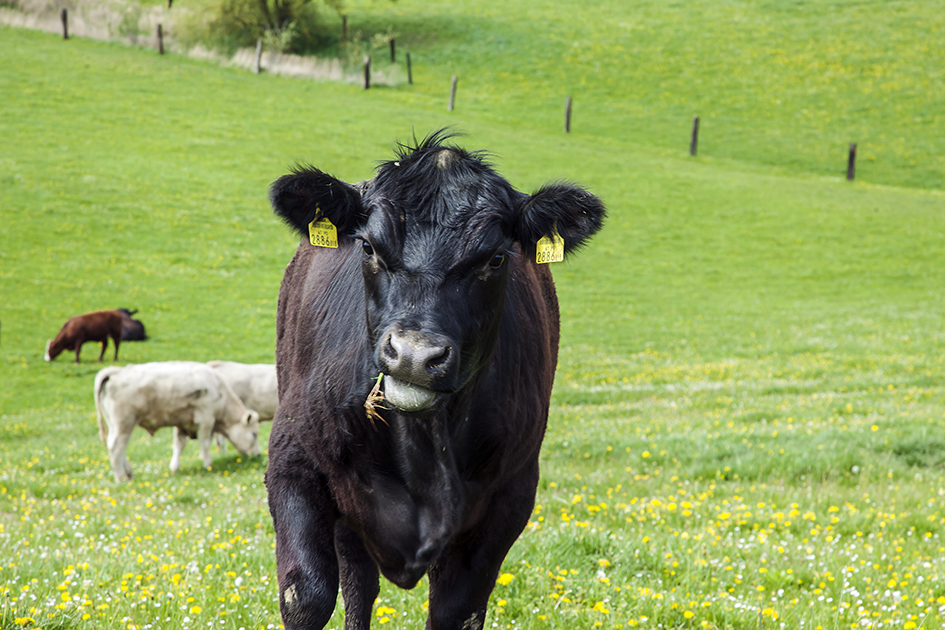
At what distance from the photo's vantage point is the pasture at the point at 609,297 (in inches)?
205

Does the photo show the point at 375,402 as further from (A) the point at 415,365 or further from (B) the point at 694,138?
(B) the point at 694,138

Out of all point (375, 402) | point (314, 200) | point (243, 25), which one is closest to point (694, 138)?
point (243, 25)

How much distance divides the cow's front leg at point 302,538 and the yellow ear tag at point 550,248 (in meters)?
1.48

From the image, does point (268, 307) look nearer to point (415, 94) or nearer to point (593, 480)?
point (593, 480)

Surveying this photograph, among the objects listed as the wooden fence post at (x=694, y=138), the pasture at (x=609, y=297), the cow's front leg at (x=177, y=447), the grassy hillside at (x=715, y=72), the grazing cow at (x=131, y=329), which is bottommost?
the grazing cow at (x=131, y=329)

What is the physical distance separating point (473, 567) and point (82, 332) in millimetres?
19307

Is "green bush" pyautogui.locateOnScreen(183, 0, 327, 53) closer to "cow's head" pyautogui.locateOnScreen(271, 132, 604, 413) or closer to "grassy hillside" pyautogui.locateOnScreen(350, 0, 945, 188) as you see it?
"grassy hillside" pyautogui.locateOnScreen(350, 0, 945, 188)

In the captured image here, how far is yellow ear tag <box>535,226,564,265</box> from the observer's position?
3.78 meters

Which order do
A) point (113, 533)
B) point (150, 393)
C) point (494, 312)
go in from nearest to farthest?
point (494, 312) < point (113, 533) < point (150, 393)

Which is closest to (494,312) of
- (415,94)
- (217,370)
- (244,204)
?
(217,370)

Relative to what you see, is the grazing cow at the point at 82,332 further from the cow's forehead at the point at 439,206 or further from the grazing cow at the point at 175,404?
the cow's forehead at the point at 439,206

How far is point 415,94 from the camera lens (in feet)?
163

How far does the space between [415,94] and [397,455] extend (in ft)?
158

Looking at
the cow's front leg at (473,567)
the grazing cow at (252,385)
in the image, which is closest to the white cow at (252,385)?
the grazing cow at (252,385)
